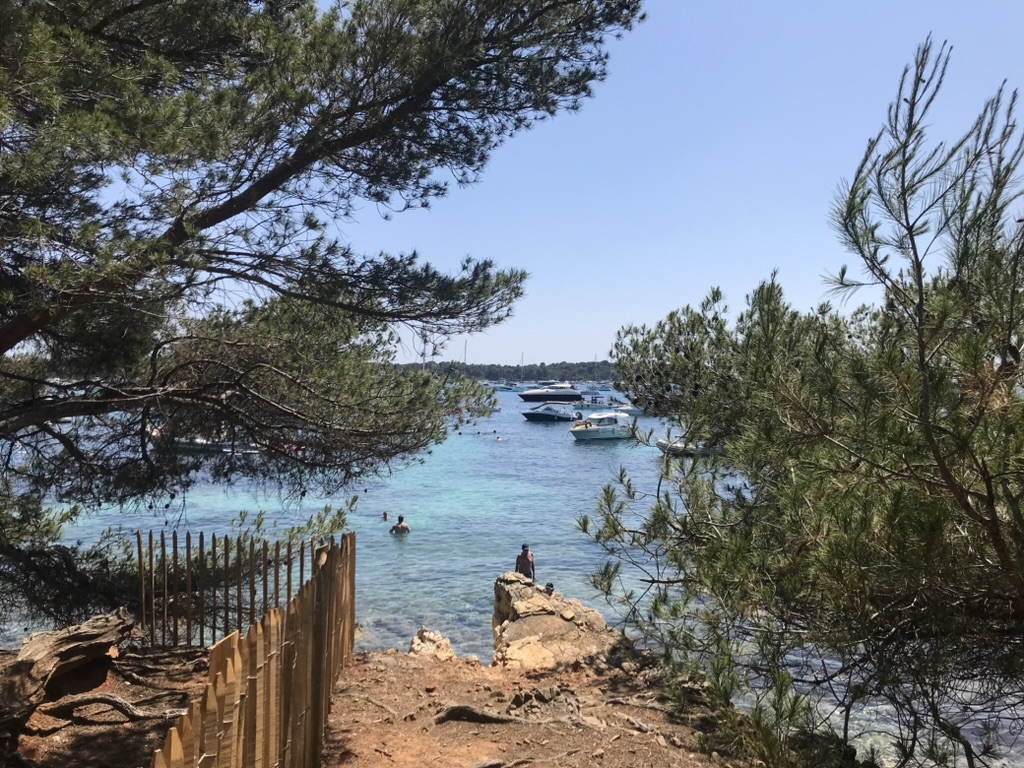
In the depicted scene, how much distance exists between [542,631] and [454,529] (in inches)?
546

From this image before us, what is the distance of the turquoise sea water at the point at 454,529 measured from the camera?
495 inches

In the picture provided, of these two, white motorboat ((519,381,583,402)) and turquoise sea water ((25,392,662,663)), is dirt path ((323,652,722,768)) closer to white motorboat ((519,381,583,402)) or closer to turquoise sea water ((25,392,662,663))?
turquoise sea water ((25,392,662,663))

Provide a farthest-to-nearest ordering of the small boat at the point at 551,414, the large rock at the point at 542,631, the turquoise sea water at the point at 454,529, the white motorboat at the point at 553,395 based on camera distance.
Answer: the white motorboat at the point at 553,395
the small boat at the point at 551,414
the turquoise sea water at the point at 454,529
the large rock at the point at 542,631

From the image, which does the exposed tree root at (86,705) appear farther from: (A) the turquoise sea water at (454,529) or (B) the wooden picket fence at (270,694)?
(A) the turquoise sea water at (454,529)

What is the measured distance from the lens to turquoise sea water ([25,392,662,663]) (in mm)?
12562

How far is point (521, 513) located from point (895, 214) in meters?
22.6

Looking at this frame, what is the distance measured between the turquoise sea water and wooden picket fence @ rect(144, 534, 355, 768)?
1.87 meters

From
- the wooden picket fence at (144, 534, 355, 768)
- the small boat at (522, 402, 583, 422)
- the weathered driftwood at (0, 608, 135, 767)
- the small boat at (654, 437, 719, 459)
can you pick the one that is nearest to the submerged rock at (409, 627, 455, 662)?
the wooden picket fence at (144, 534, 355, 768)

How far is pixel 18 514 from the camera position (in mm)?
7066

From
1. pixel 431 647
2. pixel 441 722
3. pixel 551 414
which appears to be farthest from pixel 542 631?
pixel 551 414

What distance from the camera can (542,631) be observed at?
8398 millimetres

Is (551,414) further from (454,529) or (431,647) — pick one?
(431,647)

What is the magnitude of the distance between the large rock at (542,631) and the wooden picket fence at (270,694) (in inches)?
113

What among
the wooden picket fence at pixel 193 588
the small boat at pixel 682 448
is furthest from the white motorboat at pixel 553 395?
the small boat at pixel 682 448
